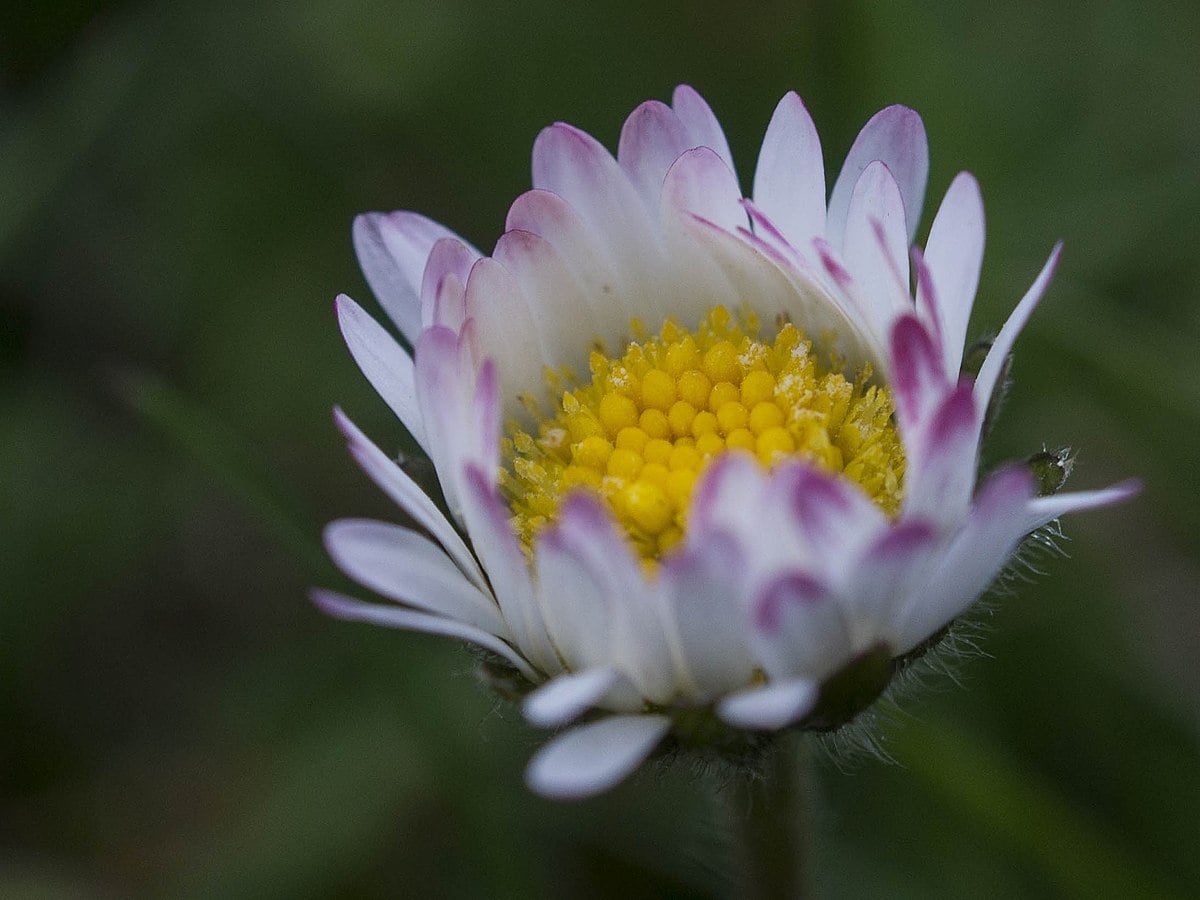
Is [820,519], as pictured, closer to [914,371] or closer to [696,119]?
[914,371]

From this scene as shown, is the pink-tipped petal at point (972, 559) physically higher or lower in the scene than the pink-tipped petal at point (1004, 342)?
lower

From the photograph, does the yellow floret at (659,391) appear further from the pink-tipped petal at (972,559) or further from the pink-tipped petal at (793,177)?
→ the pink-tipped petal at (972,559)

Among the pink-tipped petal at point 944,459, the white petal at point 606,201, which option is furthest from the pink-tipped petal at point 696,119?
the pink-tipped petal at point 944,459

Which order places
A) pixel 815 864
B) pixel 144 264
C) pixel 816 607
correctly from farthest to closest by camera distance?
pixel 144 264, pixel 815 864, pixel 816 607

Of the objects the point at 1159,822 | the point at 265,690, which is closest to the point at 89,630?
the point at 265,690

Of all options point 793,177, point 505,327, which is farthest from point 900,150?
point 505,327

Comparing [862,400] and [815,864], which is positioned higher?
[862,400]

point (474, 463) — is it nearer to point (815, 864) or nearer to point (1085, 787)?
point (815, 864)
